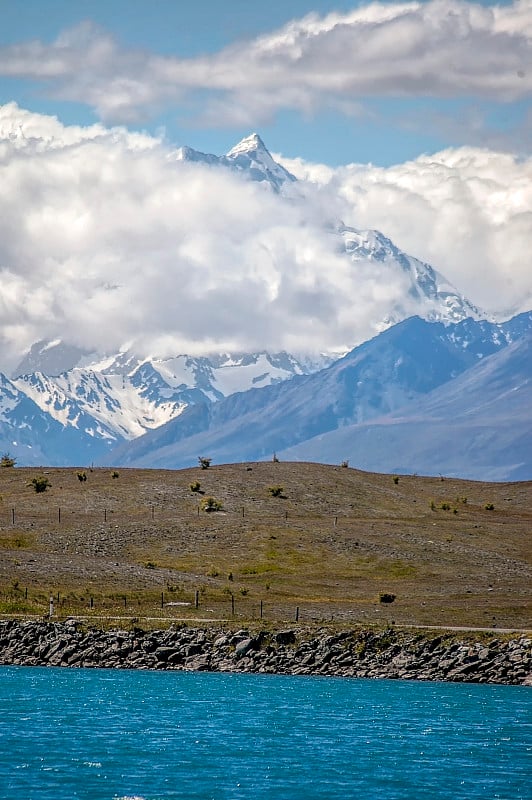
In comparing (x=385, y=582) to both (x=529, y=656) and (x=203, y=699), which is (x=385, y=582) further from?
(x=203, y=699)

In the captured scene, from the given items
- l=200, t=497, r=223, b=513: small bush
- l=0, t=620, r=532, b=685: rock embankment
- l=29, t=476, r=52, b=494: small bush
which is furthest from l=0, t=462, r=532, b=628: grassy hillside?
l=0, t=620, r=532, b=685: rock embankment

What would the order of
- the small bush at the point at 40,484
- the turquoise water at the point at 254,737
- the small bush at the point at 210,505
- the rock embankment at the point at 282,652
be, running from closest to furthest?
1. the turquoise water at the point at 254,737
2. the rock embankment at the point at 282,652
3. the small bush at the point at 210,505
4. the small bush at the point at 40,484

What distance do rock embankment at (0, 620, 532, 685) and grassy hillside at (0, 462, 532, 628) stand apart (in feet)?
25.5

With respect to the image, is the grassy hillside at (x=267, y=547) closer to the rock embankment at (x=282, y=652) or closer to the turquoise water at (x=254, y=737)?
the rock embankment at (x=282, y=652)

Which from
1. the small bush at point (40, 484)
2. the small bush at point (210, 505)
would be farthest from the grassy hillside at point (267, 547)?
the small bush at point (40, 484)

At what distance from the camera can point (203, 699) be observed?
249ft

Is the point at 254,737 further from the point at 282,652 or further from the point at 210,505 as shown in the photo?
the point at 210,505

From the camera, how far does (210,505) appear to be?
155000mm

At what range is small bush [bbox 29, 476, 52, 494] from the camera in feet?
536

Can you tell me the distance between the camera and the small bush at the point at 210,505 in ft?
506

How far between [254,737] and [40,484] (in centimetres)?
10350

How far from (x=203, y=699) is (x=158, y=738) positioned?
1324 cm

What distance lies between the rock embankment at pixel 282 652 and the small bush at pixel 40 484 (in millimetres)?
69673

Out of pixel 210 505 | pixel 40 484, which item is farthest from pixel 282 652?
pixel 40 484
